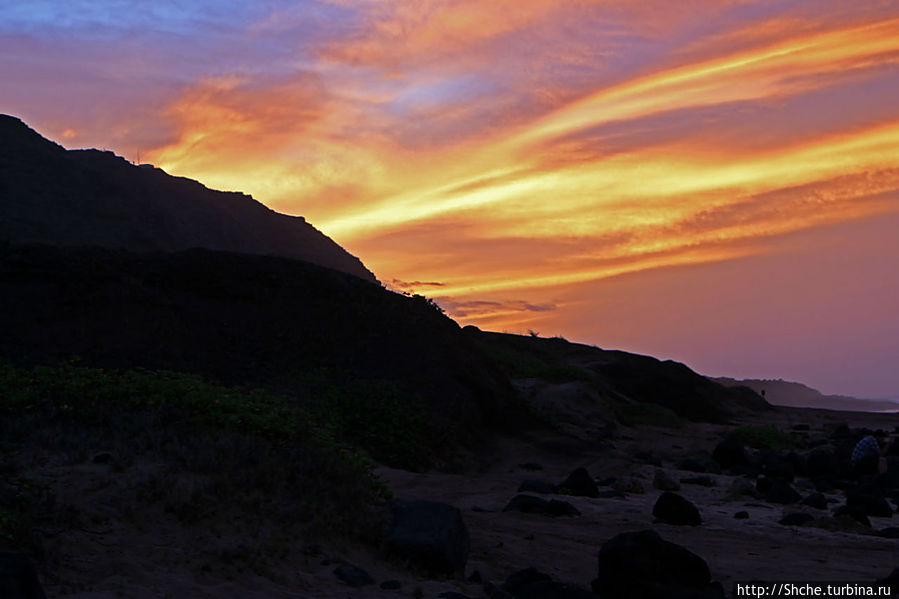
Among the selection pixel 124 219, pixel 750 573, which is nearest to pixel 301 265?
pixel 750 573

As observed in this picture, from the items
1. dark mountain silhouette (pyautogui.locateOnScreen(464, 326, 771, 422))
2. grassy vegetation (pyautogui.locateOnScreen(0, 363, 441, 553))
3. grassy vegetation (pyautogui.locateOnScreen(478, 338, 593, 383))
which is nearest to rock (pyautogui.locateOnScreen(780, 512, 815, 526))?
grassy vegetation (pyautogui.locateOnScreen(0, 363, 441, 553))

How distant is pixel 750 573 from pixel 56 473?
25.8ft

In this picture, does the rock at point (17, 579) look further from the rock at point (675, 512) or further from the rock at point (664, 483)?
the rock at point (664, 483)

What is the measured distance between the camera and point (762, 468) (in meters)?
21.5

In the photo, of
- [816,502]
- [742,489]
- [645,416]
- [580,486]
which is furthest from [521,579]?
[645,416]

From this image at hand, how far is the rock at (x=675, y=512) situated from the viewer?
12828 millimetres

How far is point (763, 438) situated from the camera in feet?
96.7

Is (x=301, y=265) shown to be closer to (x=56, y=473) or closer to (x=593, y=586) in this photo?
(x=56, y=473)

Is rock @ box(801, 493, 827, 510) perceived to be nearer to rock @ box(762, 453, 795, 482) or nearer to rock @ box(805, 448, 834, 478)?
rock @ box(762, 453, 795, 482)

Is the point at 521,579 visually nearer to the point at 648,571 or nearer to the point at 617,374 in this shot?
the point at 648,571

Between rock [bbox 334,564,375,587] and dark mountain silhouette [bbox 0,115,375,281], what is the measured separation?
143 ft

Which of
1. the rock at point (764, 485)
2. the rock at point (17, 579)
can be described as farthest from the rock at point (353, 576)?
the rock at point (764, 485)

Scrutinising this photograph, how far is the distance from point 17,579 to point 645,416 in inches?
1167

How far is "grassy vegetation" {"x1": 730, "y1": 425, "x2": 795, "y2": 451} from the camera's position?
29172 millimetres
